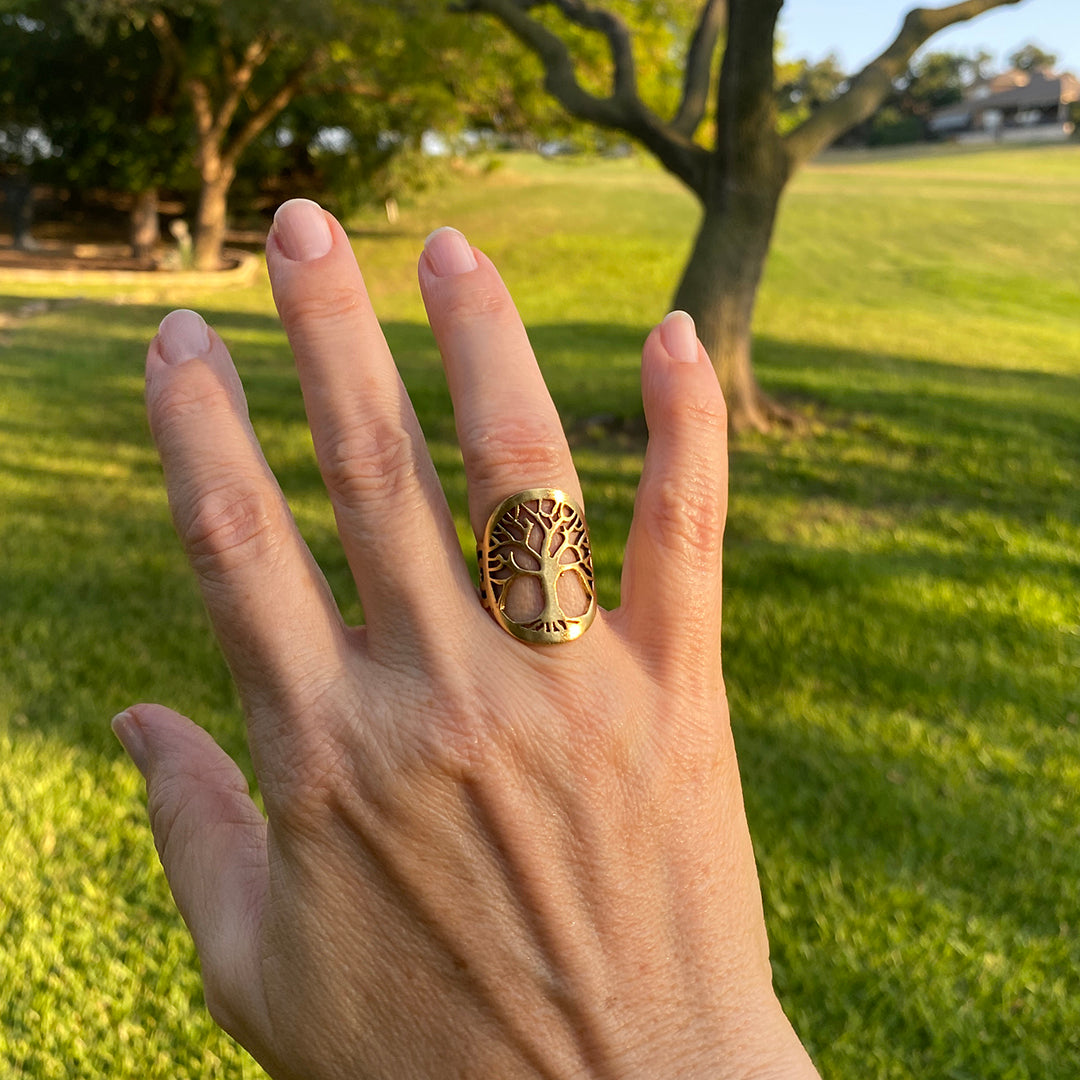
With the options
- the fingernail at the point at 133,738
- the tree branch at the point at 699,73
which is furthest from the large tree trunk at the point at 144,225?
the fingernail at the point at 133,738

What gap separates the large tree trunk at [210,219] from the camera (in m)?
19.7

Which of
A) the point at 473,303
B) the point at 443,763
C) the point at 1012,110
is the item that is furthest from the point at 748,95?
the point at 1012,110

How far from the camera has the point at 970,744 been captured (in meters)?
3.47

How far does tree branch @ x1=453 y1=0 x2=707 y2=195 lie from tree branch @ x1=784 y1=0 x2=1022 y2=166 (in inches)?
34.1

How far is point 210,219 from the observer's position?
19.8 meters

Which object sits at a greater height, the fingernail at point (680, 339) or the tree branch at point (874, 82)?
the tree branch at point (874, 82)

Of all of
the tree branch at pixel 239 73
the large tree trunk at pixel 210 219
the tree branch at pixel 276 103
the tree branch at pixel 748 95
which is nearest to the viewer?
the tree branch at pixel 748 95

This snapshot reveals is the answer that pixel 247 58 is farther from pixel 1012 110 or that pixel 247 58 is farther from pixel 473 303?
pixel 1012 110

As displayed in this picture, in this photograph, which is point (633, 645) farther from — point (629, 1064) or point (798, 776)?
point (798, 776)

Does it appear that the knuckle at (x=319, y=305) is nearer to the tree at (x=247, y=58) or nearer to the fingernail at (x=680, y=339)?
the fingernail at (x=680, y=339)

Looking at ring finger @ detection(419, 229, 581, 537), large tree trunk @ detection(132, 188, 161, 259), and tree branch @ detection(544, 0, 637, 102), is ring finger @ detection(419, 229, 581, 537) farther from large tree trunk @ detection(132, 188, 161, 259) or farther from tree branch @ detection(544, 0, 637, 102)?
large tree trunk @ detection(132, 188, 161, 259)

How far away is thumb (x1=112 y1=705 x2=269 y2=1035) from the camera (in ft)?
4.25

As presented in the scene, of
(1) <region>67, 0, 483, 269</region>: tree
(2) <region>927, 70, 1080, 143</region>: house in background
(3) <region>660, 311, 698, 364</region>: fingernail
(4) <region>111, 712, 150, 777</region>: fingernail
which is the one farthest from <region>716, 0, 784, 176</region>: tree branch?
(2) <region>927, 70, 1080, 143</region>: house in background

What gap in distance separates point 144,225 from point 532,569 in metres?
23.9
